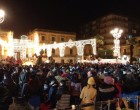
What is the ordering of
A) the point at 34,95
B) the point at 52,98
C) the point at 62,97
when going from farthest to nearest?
the point at 52,98, the point at 62,97, the point at 34,95

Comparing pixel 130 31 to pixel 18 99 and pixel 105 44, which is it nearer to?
pixel 105 44

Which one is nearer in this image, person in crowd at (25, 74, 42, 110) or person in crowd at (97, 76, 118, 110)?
person in crowd at (97, 76, 118, 110)

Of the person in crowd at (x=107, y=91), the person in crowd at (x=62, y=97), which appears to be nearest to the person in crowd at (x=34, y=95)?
the person in crowd at (x=62, y=97)

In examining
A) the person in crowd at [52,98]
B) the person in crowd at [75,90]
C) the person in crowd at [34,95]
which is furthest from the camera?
the person in crowd at [75,90]

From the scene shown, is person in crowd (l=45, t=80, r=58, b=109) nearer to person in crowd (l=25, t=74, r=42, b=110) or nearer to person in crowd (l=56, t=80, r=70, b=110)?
person in crowd (l=56, t=80, r=70, b=110)

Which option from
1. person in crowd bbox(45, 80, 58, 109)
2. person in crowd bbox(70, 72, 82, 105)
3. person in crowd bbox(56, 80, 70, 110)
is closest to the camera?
person in crowd bbox(56, 80, 70, 110)

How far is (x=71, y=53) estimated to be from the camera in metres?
65.9

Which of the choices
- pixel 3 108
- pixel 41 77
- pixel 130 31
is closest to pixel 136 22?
pixel 130 31

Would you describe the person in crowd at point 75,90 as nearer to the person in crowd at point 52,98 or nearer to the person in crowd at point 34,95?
the person in crowd at point 52,98

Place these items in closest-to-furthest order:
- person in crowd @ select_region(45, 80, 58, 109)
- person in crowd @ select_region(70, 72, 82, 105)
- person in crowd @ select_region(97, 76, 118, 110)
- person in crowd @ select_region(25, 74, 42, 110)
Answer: person in crowd @ select_region(97, 76, 118, 110) → person in crowd @ select_region(25, 74, 42, 110) → person in crowd @ select_region(45, 80, 58, 109) → person in crowd @ select_region(70, 72, 82, 105)

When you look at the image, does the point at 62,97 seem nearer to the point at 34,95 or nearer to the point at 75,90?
the point at 34,95

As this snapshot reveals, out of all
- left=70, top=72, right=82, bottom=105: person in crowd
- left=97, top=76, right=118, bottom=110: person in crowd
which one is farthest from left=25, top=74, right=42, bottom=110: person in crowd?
left=70, top=72, right=82, bottom=105: person in crowd

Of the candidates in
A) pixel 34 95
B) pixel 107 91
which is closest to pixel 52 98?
pixel 34 95

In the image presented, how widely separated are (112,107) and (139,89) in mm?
4553
